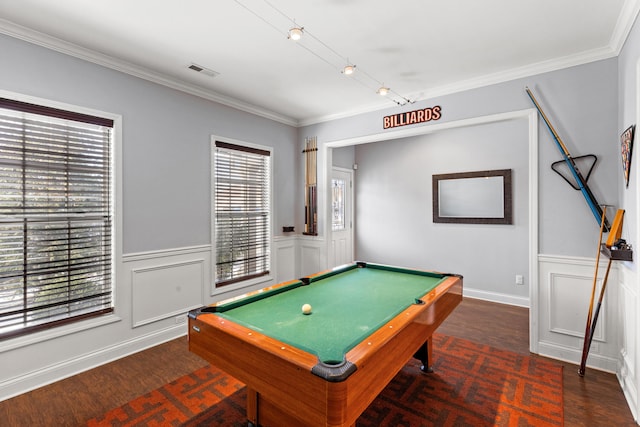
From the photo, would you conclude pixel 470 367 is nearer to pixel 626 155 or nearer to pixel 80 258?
pixel 626 155

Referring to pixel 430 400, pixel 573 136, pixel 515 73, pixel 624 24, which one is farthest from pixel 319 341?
pixel 515 73

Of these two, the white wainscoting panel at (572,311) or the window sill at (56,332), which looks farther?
the white wainscoting panel at (572,311)

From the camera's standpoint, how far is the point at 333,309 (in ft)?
6.48

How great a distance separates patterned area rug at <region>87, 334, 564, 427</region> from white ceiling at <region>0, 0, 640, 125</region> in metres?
2.66

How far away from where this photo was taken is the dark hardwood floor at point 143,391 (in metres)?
2.04

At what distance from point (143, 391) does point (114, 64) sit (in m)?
2.74

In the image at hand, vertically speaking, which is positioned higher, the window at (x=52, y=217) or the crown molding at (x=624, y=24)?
the crown molding at (x=624, y=24)

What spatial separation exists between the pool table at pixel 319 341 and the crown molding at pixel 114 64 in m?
2.41

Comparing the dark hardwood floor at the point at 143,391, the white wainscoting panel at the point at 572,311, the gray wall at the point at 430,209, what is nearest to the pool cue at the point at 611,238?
the white wainscoting panel at the point at 572,311

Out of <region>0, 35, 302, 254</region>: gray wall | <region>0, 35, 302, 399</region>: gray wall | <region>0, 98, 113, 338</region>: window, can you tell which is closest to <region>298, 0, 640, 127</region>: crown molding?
<region>0, 35, 302, 254</region>: gray wall

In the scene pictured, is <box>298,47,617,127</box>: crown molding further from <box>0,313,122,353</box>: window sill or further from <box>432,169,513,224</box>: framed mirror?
<box>0,313,122,353</box>: window sill

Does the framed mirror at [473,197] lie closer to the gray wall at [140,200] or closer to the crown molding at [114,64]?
the crown molding at [114,64]

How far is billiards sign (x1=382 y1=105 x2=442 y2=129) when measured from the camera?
3539 millimetres

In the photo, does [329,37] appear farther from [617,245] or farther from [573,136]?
[617,245]
